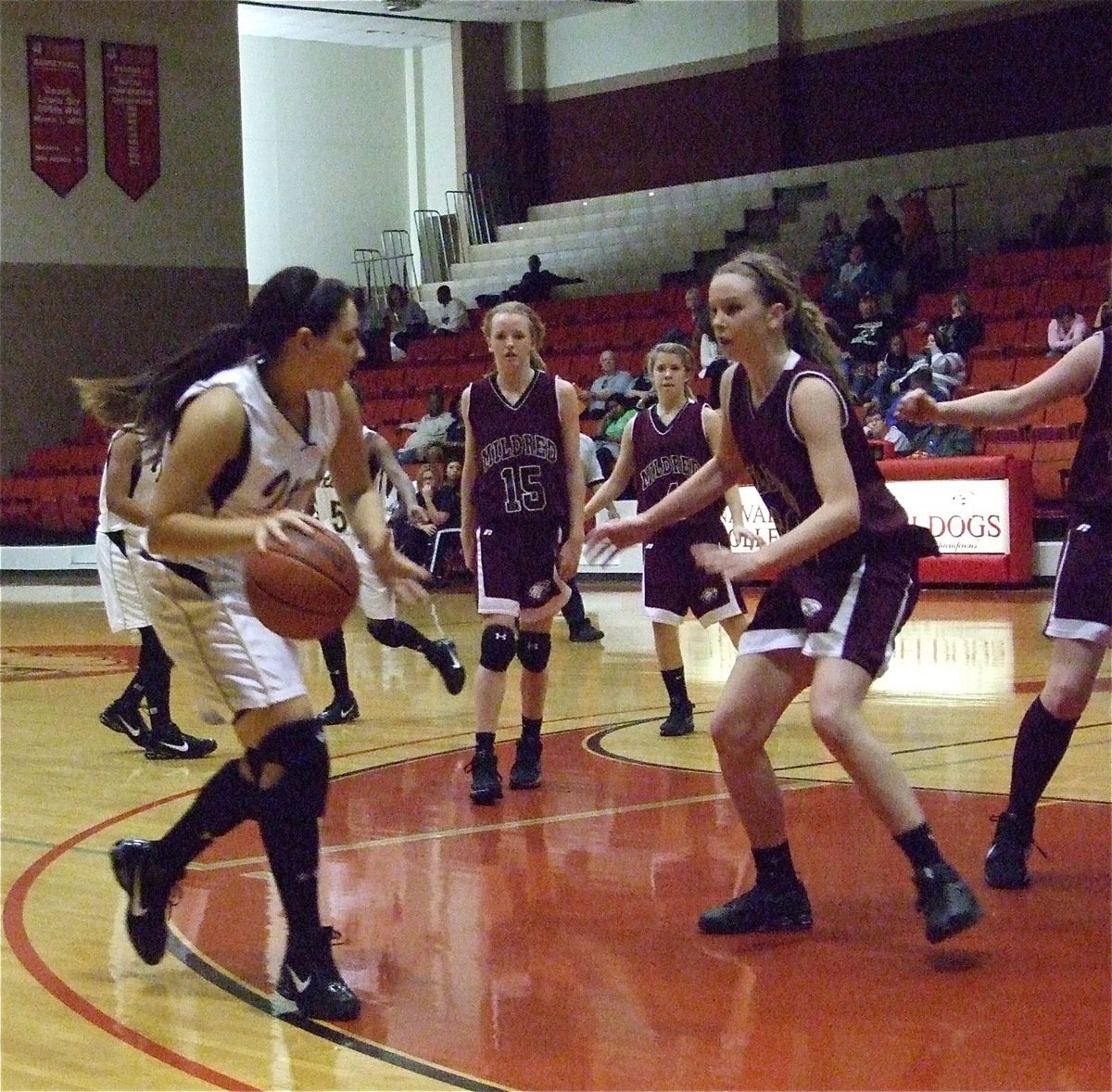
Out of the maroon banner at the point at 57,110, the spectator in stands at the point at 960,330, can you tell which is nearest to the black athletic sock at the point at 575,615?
the spectator in stands at the point at 960,330

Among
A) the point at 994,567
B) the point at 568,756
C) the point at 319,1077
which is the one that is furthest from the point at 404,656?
the point at 319,1077

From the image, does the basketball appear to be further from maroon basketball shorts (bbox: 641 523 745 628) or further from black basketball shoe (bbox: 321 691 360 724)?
black basketball shoe (bbox: 321 691 360 724)

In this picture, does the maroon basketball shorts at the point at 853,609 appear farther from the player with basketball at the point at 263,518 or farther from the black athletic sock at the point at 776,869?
the player with basketball at the point at 263,518

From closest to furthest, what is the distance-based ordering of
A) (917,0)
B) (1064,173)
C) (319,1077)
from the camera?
(319,1077)
(1064,173)
(917,0)

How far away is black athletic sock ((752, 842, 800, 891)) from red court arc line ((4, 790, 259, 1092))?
1523mm

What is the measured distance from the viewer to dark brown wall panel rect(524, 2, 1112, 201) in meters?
19.7

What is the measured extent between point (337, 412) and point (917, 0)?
18526 millimetres

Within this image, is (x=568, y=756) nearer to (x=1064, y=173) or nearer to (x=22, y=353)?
(x=1064, y=173)

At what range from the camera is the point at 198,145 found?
2195 centimetres

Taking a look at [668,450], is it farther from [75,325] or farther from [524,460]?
[75,325]

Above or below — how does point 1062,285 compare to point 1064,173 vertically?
below

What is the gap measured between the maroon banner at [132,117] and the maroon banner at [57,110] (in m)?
0.31

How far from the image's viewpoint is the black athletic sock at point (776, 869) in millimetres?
4348

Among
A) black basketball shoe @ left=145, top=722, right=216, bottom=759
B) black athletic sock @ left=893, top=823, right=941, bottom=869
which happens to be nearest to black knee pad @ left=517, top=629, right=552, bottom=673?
black basketball shoe @ left=145, top=722, right=216, bottom=759
